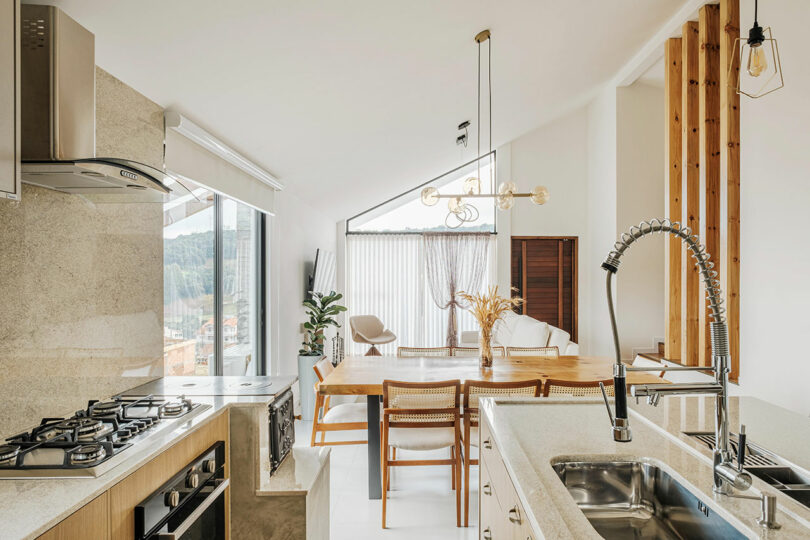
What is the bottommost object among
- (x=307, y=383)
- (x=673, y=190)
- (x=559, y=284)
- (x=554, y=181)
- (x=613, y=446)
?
(x=307, y=383)

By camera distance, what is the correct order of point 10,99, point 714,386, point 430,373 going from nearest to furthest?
point 714,386 < point 10,99 < point 430,373

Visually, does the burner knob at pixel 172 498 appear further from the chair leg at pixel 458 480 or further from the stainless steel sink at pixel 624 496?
the chair leg at pixel 458 480

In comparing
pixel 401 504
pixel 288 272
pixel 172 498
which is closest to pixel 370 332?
pixel 288 272

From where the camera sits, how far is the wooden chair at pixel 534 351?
159 inches

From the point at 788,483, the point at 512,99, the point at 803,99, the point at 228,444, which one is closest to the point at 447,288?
the point at 512,99

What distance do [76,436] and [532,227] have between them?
667 cm

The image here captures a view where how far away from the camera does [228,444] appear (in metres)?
1.81

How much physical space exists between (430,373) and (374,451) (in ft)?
2.09

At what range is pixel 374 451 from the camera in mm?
3070

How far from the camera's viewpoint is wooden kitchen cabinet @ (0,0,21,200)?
1120mm

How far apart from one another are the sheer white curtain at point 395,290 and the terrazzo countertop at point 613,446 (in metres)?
5.59

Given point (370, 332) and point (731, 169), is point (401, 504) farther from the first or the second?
point (370, 332)

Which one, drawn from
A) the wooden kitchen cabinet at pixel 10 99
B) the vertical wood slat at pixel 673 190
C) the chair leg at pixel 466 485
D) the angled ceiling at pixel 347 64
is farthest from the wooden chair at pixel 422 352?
the wooden kitchen cabinet at pixel 10 99

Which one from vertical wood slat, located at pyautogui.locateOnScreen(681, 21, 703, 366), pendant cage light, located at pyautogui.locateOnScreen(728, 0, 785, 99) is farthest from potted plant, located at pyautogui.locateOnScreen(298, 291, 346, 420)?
pendant cage light, located at pyautogui.locateOnScreen(728, 0, 785, 99)
